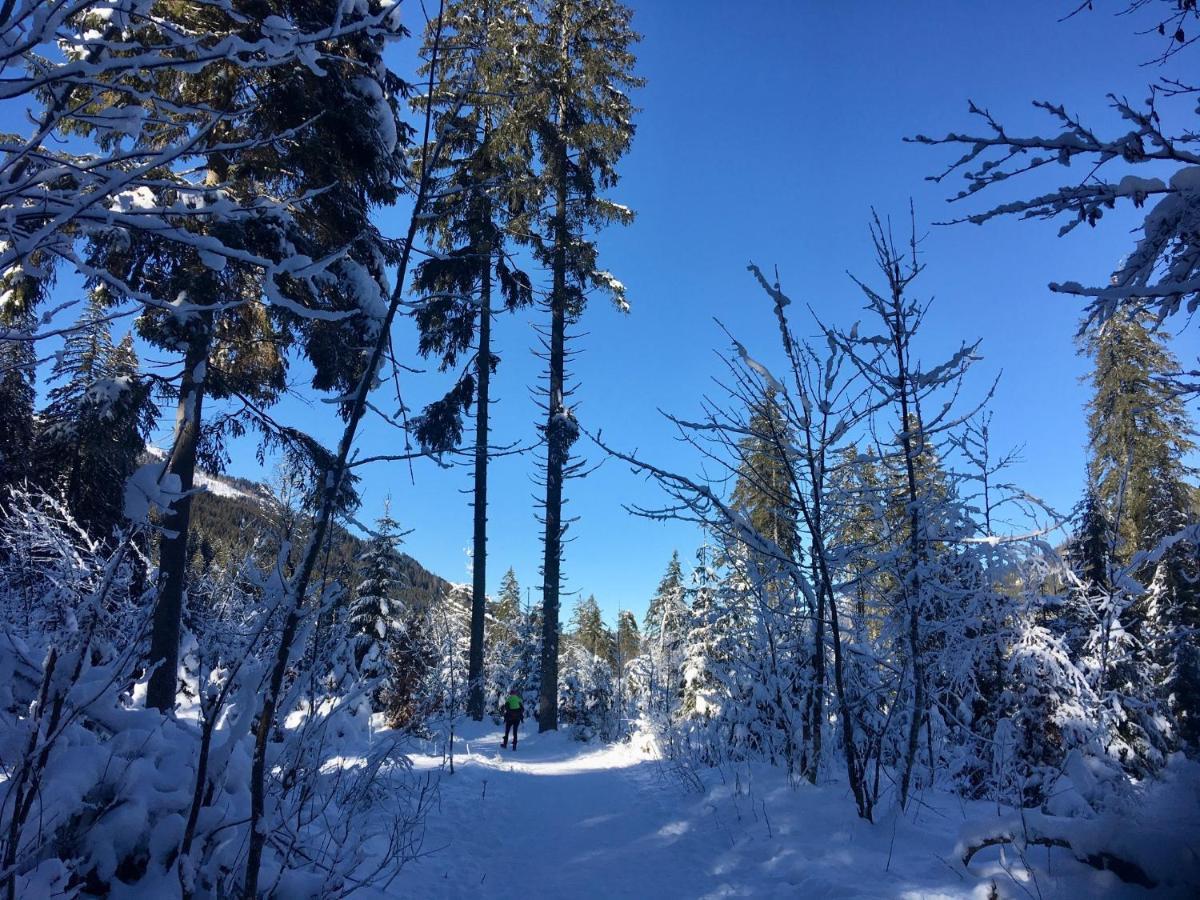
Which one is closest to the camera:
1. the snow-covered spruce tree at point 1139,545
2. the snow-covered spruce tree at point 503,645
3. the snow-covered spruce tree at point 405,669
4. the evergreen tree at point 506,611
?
the snow-covered spruce tree at point 1139,545

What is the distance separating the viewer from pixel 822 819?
4977 millimetres

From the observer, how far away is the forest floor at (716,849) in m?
3.31

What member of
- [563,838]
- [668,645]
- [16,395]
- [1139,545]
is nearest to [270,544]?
[563,838]

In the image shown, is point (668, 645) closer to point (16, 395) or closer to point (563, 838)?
point (563, 838)

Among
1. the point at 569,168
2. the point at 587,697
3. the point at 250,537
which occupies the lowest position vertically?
the point at 587,697

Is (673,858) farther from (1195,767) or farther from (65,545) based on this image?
(65,545)

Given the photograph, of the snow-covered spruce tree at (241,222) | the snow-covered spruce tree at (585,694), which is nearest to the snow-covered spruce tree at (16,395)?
the snow-covered spruce tree at (241,222)

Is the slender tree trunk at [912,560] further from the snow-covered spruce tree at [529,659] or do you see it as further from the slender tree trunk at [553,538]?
the snow-covered spruce tree at [529,659]

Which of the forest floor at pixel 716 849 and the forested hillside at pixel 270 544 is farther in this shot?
the forest floor at pixel 716 849

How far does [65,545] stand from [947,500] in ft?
25.3

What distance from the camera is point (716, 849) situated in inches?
208

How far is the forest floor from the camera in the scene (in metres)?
3.31

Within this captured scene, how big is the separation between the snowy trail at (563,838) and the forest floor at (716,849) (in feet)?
0.07

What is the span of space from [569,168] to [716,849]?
14791mm
